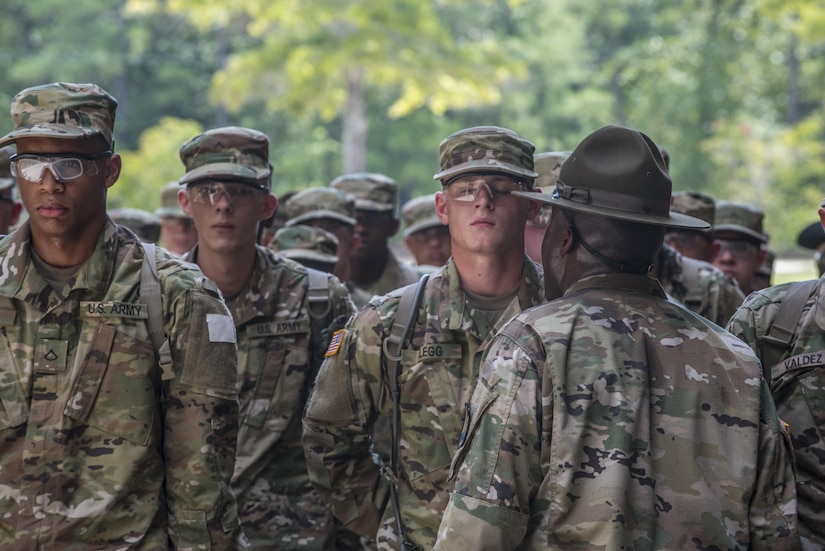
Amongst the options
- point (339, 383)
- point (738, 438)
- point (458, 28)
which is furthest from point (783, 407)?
point (458, 28)

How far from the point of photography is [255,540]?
5.86 m

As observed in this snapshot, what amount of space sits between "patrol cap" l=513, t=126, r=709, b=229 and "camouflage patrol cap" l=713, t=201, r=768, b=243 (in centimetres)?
604

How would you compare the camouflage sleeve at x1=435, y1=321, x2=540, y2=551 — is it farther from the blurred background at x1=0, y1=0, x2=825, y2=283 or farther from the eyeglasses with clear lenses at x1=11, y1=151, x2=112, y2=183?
the blurred background at x1=0, y1=0, x2=825, y2=283

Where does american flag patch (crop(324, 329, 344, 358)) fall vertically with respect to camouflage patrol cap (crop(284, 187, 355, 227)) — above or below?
below

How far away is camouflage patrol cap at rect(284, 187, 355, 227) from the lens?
26.2 ft

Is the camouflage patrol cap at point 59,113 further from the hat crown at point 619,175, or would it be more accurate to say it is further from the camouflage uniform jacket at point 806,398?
the camouflage uniform jacket at point 806,398

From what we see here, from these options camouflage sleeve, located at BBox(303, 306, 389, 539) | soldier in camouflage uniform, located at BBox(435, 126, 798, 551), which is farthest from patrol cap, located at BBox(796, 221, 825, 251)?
soldier in camouflage uniform, located at BBox(435, 126, 798, 551)

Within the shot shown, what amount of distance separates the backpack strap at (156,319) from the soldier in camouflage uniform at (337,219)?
130 inches

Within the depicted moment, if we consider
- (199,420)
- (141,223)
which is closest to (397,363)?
(199,420)

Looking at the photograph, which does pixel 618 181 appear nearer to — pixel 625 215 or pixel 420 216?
pixel 625 215

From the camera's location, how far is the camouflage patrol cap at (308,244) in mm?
7246

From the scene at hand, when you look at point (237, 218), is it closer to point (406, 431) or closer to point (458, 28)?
point (406, 431)

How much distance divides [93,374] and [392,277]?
419cm

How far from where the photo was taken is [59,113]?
4484mm
